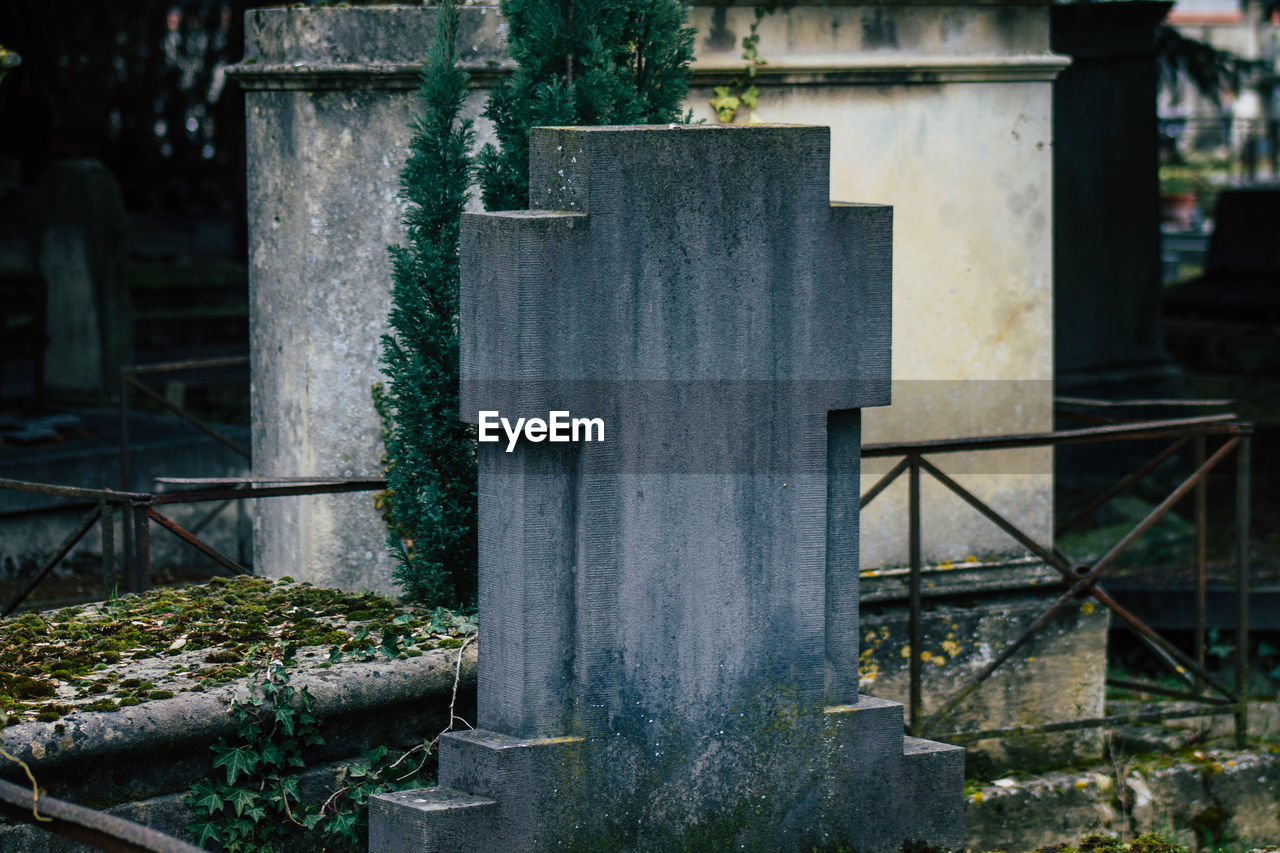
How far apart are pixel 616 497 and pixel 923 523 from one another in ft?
9.45

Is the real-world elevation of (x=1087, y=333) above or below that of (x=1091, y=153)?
below

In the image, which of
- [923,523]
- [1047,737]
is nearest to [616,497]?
[923,523]

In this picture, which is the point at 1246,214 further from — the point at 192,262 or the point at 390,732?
the point at 390,732

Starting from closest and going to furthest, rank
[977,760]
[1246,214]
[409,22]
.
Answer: [409,22] → [977,760] → [1246,214]

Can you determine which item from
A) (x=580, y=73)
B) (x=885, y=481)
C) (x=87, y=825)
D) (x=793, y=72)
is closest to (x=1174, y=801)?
(x=885, y=481)

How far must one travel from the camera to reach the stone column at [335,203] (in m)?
5.32

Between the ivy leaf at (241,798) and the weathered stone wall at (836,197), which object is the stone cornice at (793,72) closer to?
the weathered stone wall at (836,197)

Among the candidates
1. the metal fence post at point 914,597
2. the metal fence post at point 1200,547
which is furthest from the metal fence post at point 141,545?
the metal fence post at point 1200,547

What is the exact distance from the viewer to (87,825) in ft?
8.71

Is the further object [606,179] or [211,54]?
[211,54]

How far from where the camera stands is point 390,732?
3.93 m

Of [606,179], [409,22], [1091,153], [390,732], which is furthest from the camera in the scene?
[1091,153]

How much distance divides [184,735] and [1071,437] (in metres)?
3.32

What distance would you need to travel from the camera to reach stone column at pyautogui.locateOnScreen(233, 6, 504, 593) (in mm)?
5316
